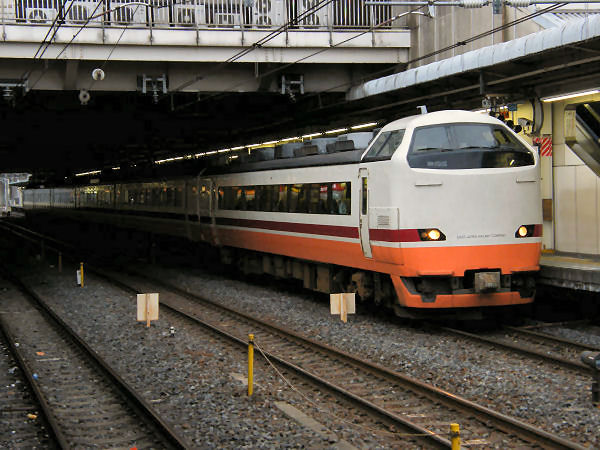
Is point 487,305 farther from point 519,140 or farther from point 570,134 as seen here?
point 570,134

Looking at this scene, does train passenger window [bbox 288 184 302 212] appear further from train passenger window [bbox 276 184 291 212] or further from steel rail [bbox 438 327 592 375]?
steel rail [bbox 438 327 592 375]

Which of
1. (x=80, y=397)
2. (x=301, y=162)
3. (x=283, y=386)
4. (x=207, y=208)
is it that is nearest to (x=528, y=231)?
(x=283, y=386)

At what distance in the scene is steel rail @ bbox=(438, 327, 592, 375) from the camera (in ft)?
30.2

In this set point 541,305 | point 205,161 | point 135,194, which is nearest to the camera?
point 541,305

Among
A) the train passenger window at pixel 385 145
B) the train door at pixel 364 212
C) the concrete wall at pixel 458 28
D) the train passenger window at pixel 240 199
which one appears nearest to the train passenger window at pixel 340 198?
the train door at pixel 364 212

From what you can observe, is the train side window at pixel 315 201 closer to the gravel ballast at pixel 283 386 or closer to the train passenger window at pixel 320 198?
the train passenger window at pixel 320 198

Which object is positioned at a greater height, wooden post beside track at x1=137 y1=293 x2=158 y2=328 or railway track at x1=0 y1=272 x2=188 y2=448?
wooden post beside track at x1=137 y1=293 x2=158 y2=328

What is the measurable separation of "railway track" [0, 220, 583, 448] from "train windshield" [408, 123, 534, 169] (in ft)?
10.5

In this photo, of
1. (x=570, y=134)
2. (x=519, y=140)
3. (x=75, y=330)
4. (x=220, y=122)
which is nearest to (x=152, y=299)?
(x=75, y=330)

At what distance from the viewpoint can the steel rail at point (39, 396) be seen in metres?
7.24

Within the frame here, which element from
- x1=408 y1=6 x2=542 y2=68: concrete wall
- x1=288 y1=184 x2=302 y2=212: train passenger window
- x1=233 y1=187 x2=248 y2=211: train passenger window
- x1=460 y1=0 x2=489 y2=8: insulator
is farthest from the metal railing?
x1=460 y1=0 x2=489 y2=8: insulator

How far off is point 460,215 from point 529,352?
233cm

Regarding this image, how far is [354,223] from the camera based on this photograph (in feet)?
42.2

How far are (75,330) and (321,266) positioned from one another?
4.71 metres
